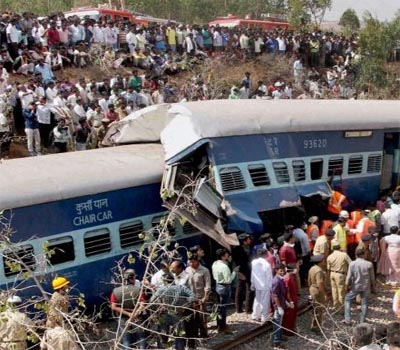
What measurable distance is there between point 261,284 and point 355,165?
208 inches

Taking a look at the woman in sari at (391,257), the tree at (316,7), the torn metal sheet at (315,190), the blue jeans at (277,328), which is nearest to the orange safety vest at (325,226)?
the torn metal sheet at (315,190)

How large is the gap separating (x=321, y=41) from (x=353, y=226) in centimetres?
2071

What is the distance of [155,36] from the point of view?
26797mm

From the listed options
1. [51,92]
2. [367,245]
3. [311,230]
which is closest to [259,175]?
[311,230]

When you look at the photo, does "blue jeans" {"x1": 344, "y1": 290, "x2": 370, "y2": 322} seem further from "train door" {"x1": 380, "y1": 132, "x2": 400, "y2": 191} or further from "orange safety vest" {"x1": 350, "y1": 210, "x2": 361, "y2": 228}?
"train door" {"x1": 380, "y1": 132, "x2": 400, "y2": 191}

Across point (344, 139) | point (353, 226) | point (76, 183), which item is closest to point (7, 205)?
point (76, 183)

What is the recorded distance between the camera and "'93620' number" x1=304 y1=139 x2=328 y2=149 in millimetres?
14523

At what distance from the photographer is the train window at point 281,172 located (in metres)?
13.7

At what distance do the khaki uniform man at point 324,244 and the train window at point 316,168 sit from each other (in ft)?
7.03

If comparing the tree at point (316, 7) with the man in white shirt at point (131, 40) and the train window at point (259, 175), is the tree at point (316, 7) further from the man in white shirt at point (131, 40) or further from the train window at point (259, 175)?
the train window at point (259, 175)

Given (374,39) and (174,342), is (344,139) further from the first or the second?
(374,39)

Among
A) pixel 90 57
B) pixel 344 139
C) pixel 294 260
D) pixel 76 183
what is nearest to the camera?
pixel 76 183

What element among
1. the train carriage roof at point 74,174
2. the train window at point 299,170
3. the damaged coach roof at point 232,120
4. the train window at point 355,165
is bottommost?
the train window at point 355,165

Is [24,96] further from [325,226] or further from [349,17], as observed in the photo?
[349,17]
